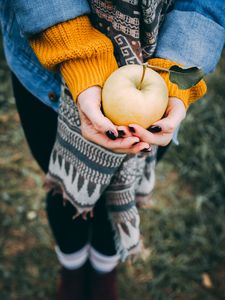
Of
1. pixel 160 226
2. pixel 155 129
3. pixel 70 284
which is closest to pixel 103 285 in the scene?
pixel 70 284

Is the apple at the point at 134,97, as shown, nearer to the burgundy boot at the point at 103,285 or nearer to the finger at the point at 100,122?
the finger at the point at 100,122

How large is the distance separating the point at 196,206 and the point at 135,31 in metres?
1.22

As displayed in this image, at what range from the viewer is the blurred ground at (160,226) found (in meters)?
1.58

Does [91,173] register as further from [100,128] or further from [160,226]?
[160,226]

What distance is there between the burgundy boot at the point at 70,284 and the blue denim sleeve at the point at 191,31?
938 millimetres

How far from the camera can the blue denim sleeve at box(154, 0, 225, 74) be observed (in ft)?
2.76

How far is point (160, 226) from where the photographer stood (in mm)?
1762

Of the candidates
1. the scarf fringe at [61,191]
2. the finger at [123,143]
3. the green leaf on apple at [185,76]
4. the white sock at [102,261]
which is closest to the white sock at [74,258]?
the white sock at [102,261]

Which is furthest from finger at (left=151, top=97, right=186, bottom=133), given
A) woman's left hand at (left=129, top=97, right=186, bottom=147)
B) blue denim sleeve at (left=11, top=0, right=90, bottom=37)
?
blue denim sleeve at (left=11, top=0, right=90, bottom=37)

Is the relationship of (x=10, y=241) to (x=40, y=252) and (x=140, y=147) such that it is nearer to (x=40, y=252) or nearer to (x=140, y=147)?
(x=40, y=252)

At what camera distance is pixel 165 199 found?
6.12 ft

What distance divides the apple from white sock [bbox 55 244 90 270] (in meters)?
0.76

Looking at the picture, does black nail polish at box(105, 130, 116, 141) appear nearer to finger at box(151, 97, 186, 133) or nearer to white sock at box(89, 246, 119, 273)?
finger at box(151, 97, 186, 133)

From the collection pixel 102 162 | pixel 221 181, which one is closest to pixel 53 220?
pixel 102 162
